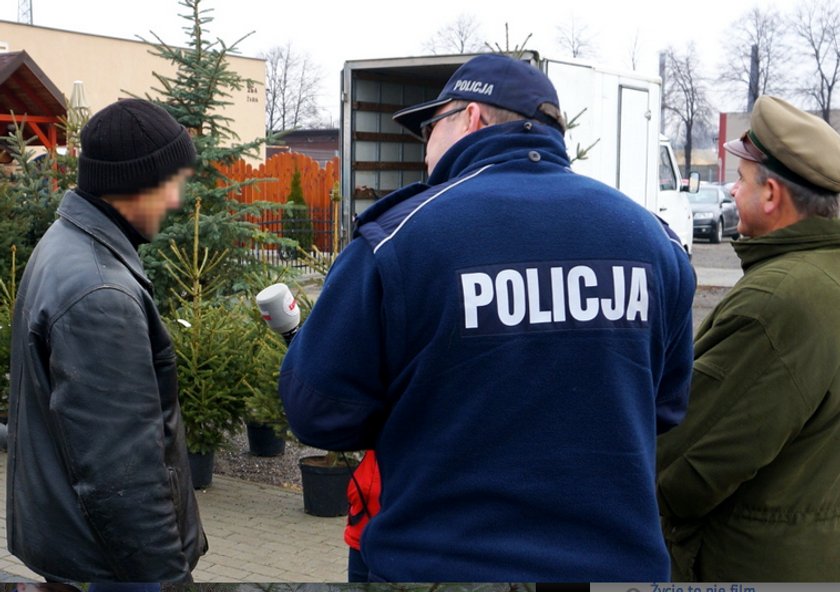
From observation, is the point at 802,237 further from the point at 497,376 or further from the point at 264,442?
the point at 264,442

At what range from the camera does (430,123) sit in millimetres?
2340

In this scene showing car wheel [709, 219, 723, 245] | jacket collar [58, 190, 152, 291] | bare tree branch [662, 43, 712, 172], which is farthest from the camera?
bare tree branch [662, 43, 712, 172]

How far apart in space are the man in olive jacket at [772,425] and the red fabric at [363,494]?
886 millimetres

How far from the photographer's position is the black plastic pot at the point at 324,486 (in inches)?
240

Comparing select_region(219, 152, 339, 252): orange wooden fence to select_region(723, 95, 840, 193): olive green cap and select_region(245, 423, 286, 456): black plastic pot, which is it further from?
select_region(723, 95, 840, 193): olive green cap

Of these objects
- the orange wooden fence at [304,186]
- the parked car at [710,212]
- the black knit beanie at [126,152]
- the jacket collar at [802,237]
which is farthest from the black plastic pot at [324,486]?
the parked car at [710,212]

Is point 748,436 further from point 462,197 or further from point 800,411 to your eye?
point 462,197

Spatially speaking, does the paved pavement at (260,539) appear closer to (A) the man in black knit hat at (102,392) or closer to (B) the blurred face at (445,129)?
(A) the man in black knit hat at (102,392)

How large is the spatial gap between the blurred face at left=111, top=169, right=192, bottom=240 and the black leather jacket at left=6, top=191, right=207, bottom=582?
0.07 meters

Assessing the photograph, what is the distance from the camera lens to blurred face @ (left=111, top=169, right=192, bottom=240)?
276 cm

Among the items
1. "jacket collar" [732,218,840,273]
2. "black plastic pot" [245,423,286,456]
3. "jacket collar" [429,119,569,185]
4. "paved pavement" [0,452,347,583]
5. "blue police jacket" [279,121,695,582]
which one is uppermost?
"jacket collar" [429,119,569,185]

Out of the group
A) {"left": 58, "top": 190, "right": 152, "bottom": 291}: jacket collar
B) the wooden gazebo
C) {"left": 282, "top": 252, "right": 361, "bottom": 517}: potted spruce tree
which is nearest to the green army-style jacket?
{"left": 58, "top": 190, "right": 152, "bottom": 291}: jacket collar

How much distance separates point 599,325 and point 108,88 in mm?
40230

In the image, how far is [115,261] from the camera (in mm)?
2635
